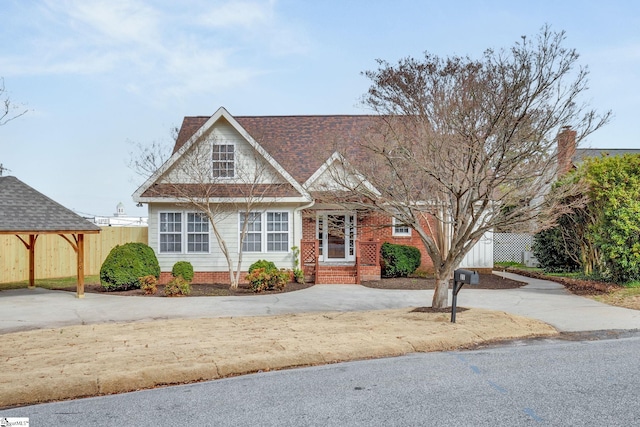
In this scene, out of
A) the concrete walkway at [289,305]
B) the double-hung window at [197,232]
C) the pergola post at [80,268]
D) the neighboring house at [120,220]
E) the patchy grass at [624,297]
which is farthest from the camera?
the neighboring house at [120,220]

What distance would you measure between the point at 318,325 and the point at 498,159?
4.96m

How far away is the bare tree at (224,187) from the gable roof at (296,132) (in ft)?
6.47

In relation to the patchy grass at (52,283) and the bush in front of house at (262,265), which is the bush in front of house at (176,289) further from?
the patchy grass at (52,283)

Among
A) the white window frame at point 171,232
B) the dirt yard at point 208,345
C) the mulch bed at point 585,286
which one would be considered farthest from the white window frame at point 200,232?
the mulch bed at point 585,286

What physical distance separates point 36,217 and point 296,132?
11.6 m

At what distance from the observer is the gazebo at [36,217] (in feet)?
49.8

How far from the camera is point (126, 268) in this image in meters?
17.3

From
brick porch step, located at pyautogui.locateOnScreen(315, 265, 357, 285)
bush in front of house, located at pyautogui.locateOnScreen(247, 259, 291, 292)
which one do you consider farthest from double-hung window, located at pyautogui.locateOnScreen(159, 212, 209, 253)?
brick porch step, located at pyautogui.locateOnScreen(315, 265, 357, 285)

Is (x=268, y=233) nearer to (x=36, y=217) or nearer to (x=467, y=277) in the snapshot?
(x=36, y=217)

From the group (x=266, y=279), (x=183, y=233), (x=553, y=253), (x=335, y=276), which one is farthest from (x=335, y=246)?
(x=553, y=253)

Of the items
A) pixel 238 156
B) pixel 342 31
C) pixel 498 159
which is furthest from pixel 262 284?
pixel 498 159

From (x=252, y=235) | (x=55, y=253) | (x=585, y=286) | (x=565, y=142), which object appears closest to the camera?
(x=565, y=142)

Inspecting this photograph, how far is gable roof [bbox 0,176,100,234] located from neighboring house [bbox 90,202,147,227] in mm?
23003

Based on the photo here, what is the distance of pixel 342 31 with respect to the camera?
1497 centimetres
